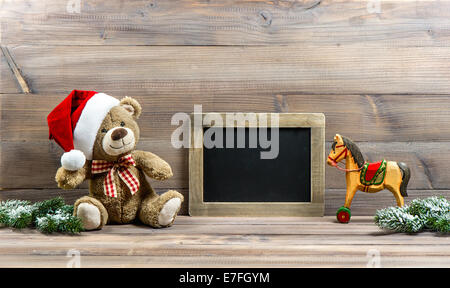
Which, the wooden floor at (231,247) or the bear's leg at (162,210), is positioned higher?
the bear's leg at (162,210)

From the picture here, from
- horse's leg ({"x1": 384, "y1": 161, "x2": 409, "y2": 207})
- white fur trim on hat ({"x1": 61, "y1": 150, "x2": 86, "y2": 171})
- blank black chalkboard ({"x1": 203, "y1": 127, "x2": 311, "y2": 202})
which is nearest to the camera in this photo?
white fur trim on hat ({"x1": 61, "y1": 150, "x2": 86, "y2": 171})

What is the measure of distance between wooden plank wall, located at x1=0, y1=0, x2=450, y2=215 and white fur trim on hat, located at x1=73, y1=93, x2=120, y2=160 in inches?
8.3

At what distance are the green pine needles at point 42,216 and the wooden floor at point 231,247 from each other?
2 cm

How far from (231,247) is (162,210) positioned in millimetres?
247

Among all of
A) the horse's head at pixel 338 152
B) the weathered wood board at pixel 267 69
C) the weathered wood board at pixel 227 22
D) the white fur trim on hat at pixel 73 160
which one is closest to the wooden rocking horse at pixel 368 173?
the horse's head at pixel 338 152

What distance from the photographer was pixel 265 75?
1.26m

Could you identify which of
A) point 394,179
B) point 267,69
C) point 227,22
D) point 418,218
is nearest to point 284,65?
point 267,69

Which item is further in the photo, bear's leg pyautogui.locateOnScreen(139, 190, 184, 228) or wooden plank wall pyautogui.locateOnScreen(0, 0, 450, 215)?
wooden plank wall pyautogui.locateOnScreen(0, 0, 450, 215)

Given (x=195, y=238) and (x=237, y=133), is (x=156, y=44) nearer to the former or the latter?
(x=237, y=133)

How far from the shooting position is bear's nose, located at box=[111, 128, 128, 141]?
102 cm

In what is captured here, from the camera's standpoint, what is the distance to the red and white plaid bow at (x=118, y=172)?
1.06 m

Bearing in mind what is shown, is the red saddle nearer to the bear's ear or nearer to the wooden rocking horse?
the wooden rocking horse

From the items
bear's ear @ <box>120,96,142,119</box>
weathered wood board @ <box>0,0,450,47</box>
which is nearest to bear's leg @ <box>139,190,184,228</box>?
bear's ear @ <box>120,96,142,119</box>

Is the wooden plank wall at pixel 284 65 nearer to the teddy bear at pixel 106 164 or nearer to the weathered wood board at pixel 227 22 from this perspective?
the weathered wood board at pixel 227 22
